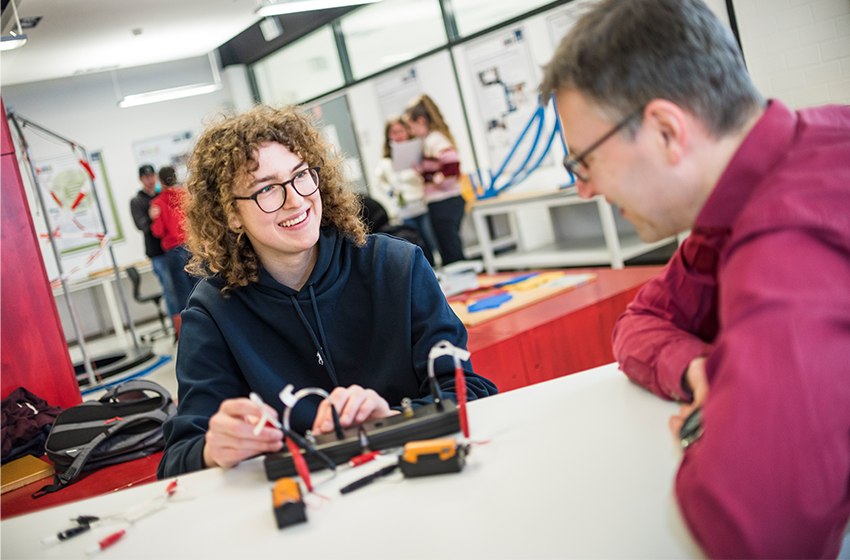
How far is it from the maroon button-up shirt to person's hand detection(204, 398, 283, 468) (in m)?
0.64

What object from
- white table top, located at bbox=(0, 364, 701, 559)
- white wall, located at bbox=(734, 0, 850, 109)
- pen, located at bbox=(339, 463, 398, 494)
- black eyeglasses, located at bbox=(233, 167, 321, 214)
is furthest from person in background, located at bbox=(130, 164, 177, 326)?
pen, located at bbox=(339, 463, 398, 494)

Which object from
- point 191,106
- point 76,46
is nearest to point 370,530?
point 76,46

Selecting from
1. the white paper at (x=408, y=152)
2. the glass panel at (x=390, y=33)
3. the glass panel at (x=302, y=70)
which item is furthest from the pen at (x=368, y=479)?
the glass panel at (x=302, y=70)

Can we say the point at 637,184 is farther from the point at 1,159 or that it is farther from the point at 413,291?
the point at 1,159

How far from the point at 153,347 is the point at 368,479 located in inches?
258

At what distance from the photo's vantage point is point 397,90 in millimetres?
7805

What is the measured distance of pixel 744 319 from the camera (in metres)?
0.59

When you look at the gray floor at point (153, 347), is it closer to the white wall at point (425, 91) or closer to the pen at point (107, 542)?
the white wall at point (425, 91)

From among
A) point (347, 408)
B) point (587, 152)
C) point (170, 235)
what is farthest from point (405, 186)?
point (587, 152)

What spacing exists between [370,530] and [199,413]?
0.69 m

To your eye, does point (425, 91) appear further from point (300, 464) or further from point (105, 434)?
point (300, 464)

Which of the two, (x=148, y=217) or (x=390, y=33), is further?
(x=390, y=33)

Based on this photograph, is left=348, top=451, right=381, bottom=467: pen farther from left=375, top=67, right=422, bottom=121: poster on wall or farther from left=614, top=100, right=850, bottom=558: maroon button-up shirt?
left=375, top=67, right=422, bottom=121: poster on wall

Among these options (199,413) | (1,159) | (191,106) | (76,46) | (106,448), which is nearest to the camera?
(199,413)
